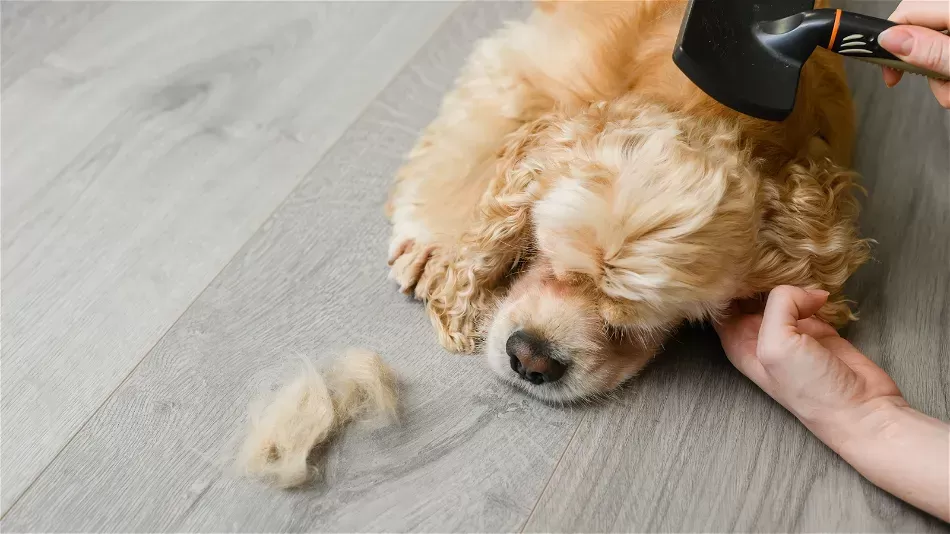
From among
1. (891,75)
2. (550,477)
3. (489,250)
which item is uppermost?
(891,75)

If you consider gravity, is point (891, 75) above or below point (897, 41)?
below

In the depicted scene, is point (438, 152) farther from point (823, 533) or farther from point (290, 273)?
point (823, 533)

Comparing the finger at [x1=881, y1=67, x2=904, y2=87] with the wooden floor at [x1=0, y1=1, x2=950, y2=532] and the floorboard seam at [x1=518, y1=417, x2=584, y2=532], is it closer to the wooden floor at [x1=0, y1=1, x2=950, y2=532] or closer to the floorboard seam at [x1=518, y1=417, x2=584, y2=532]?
the wooden floor at [x1=0, y1=1, x2=950, y2=532]

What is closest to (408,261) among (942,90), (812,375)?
A: (812,375)

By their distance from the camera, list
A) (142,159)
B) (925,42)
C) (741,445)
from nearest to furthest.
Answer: (925,42), (741,445), (142,159)

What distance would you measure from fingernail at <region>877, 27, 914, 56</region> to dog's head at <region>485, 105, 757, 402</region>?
258mm

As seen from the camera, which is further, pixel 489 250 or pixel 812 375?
pixel 489 250

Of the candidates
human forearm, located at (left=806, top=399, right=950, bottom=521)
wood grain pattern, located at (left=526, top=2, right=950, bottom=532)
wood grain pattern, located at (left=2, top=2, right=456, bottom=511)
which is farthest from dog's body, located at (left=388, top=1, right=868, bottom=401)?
wood grain pattern, located at (left=2, top=2, right=456, bottom=511)

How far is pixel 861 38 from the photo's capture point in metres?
1.22

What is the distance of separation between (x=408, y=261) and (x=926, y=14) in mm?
1005

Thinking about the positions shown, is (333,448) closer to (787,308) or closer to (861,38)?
(787,308)

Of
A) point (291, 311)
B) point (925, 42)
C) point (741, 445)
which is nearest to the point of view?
point (925, 42)

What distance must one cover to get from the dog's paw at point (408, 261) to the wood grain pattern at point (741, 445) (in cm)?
44

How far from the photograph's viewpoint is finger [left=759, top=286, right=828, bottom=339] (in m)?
1.30
